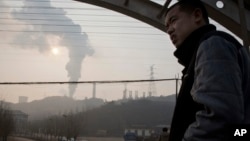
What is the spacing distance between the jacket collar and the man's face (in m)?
0.02

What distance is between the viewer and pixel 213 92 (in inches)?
48.3

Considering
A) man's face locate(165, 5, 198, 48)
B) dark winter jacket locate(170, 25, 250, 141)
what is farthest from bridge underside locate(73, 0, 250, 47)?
dark winter jacket locate(170, 25, 250, 141)

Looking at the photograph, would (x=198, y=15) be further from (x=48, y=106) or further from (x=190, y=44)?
(x=48, y=106)

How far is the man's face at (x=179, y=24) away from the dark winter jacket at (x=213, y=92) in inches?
3.1

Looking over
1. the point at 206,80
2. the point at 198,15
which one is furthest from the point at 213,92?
the point at 198,15

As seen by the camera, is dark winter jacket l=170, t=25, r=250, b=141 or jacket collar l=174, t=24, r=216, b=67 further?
jacket collar l=174, t=24, r=216, b=67

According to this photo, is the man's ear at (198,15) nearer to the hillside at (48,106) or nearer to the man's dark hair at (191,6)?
the man's dark hair at (191,6)

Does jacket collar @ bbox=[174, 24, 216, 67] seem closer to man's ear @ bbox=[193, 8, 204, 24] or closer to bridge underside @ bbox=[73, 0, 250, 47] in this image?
man's ear @ bbox=[193, 8, 204, 24]

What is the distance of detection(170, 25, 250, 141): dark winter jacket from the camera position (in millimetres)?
1204

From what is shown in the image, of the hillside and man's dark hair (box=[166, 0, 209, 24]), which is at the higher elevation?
man's dark hair (box=[166, 0, 209, 24])

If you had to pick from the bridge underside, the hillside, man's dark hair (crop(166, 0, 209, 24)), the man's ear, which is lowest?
the hillside

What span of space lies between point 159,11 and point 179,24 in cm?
720

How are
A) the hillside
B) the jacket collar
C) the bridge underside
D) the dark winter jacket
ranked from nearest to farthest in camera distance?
the dark winter jacket < the jacket collar < the bridge underside < the hillside

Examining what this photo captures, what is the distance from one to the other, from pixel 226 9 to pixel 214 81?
23.6ft
